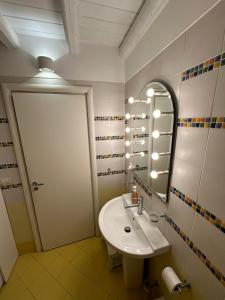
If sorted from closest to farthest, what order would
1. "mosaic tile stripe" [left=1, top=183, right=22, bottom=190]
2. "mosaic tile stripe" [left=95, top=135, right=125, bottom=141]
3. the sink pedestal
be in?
the sink pedestal < "mosaic tile stripe" [left=1, top=183, right=22, bottom=190] < "mosaic tile stripe" [left=95, top=135, right=125, bottom=141]

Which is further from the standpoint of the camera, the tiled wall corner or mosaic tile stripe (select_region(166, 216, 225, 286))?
the tiled wall corner

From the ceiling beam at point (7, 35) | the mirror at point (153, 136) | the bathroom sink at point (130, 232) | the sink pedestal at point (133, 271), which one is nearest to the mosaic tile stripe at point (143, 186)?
the mirror at point (153, 136)

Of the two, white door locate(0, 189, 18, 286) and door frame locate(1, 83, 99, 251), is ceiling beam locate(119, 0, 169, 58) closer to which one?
door frame locate(1, 83, 99, 251)

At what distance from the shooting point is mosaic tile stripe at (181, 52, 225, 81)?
0.59m

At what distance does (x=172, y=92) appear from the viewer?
88cm

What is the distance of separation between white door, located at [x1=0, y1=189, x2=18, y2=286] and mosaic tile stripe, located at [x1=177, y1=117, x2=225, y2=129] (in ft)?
6.05

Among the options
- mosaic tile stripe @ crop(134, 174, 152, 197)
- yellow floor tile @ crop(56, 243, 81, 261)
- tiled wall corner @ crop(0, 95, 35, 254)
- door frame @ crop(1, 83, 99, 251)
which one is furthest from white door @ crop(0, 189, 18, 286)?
mosaic tile stripe @ crop(134, 174, 152, 197)

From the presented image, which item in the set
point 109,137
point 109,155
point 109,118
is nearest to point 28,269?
point 109,155

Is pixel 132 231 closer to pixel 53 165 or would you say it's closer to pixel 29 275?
pixel 53 165

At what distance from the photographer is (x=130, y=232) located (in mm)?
1315

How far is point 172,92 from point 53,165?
1.38 m

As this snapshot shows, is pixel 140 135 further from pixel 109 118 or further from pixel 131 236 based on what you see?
pixel 131 236

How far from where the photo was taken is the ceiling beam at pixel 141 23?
34.4 inches

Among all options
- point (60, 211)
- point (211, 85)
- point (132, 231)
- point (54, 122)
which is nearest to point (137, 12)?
point (211, 85)
